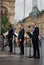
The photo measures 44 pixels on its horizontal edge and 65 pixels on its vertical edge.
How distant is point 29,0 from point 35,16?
112 inches

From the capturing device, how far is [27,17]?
30109 mm

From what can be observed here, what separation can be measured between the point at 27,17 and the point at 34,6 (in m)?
2.16

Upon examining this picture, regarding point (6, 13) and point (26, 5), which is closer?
point (26, 5)

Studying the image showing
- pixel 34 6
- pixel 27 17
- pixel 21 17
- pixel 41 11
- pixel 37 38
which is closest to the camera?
pixel 37 38

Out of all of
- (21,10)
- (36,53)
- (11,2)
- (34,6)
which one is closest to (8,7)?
(11,2)

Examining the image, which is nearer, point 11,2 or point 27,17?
point 27,17

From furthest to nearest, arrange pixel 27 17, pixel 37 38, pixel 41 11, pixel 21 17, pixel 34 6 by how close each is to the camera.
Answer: pixel 21 17 < pixel 27 17 < pixel 34 6 < pixel 41 11 < pixel 37 38

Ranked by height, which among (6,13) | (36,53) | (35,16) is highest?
(6,13)

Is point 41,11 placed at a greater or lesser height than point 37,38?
A: greater

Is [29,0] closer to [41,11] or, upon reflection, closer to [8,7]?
[41,11]

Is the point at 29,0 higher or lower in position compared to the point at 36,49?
higher

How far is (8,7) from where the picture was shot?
75.9 meters

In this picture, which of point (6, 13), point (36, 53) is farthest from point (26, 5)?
point (6, 13)

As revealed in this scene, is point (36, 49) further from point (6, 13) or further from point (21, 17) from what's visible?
point (6, 13)
